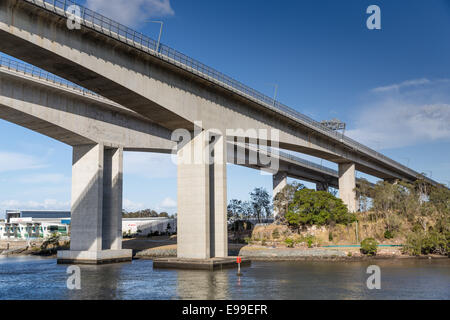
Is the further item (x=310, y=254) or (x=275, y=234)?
(x=275, y=234)

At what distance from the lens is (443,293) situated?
2534 centimetres

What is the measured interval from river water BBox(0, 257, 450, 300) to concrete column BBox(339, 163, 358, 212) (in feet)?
116

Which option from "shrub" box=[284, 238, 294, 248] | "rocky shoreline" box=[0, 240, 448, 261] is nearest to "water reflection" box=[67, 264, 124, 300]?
"rocky shoreline" box=[0, 240, 448, 261]

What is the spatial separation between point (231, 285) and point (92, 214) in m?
24.7

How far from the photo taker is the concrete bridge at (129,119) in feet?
85.1

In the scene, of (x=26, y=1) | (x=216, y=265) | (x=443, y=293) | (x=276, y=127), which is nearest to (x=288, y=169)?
(x=276, y=127)

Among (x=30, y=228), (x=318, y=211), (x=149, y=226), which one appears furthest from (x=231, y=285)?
(x=30, y=228)

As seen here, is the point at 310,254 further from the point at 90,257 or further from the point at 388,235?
the point at 90,257

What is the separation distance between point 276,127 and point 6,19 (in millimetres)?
30806

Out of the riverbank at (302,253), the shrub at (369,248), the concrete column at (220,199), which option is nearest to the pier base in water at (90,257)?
the riverbank at (302,253)

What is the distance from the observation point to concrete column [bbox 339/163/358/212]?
73.1 metres

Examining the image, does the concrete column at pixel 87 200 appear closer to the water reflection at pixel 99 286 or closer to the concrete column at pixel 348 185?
the water reflection at pixel 99 286

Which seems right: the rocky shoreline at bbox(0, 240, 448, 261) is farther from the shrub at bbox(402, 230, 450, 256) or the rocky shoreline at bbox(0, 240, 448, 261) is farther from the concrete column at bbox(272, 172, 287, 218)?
the concrete column at bbox(272, 172, 287, 218)

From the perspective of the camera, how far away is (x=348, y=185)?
7412cm
